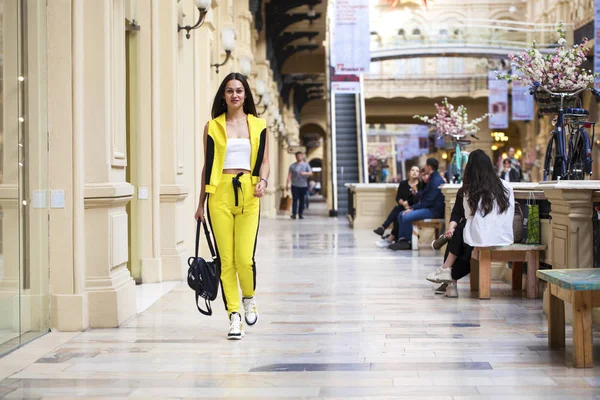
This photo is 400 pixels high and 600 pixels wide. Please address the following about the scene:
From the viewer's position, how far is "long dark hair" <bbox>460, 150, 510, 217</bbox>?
25.2ft

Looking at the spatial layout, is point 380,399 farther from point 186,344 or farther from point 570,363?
point 186,344

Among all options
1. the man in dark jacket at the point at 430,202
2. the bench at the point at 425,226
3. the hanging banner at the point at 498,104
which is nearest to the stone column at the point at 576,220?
the bench at the point at 425,226

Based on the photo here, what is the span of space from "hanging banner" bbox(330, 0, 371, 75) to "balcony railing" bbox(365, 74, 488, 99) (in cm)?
2053

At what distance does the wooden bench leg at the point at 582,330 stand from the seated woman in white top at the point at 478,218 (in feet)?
9.06

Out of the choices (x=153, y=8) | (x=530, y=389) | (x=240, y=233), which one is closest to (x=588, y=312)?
(x=530, y=389)

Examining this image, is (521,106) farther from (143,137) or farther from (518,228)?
(143,137)

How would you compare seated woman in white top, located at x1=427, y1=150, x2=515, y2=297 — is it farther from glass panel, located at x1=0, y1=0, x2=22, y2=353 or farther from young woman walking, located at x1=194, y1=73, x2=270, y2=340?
glass panel, located at x1=0, y1=0, x2=22, y2=353

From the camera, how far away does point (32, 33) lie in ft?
19.3

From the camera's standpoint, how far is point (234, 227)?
5.86 meters

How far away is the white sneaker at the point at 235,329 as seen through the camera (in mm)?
5766

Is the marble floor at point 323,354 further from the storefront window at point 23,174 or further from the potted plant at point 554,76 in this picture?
the potted plant at point 554,76

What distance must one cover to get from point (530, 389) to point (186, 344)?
7.00 feet

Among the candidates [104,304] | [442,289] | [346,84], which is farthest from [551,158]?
[346,84]

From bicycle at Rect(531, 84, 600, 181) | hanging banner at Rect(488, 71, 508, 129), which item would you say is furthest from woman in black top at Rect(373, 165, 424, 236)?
hanging banner at Rect(488, 71, 508, 129)
